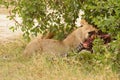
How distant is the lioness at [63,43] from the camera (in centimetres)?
784

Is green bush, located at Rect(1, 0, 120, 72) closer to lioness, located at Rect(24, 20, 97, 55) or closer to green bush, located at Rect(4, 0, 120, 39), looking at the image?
green bush, located at Rect(4, 0, 120, 39)

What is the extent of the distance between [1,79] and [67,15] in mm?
2092

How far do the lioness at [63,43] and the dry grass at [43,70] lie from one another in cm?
30

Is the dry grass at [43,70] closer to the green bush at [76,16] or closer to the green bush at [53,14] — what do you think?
the green bush at [76,16]

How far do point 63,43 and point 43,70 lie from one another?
125 cm

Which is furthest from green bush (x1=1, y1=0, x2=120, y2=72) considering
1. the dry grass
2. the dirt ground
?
the dirt ground

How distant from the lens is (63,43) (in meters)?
8.05

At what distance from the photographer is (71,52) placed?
25.4 feet

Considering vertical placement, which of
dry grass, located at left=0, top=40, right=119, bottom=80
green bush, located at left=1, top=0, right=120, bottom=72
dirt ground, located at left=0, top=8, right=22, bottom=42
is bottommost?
dirt ground, located at left=0, top=8, right=22, bottom=42

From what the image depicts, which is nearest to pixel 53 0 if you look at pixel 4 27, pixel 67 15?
pixel 67 15

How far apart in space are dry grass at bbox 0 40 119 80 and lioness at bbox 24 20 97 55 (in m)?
0.30

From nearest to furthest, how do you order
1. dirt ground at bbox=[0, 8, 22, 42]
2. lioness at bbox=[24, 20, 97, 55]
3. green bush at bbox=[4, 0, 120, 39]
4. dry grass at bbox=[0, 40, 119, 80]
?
1. dry grass at bbox=[0, 40, 119, 80]
2. green bush at bbox=[4, 0, 120, 39]
3. lioness at bbox=[24, 20, 97, 55]
4. dirt ground at bbox=[0, 8, 22, 42]

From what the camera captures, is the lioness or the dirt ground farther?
the dirt ground

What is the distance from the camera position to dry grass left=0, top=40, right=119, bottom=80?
21.3 feet
